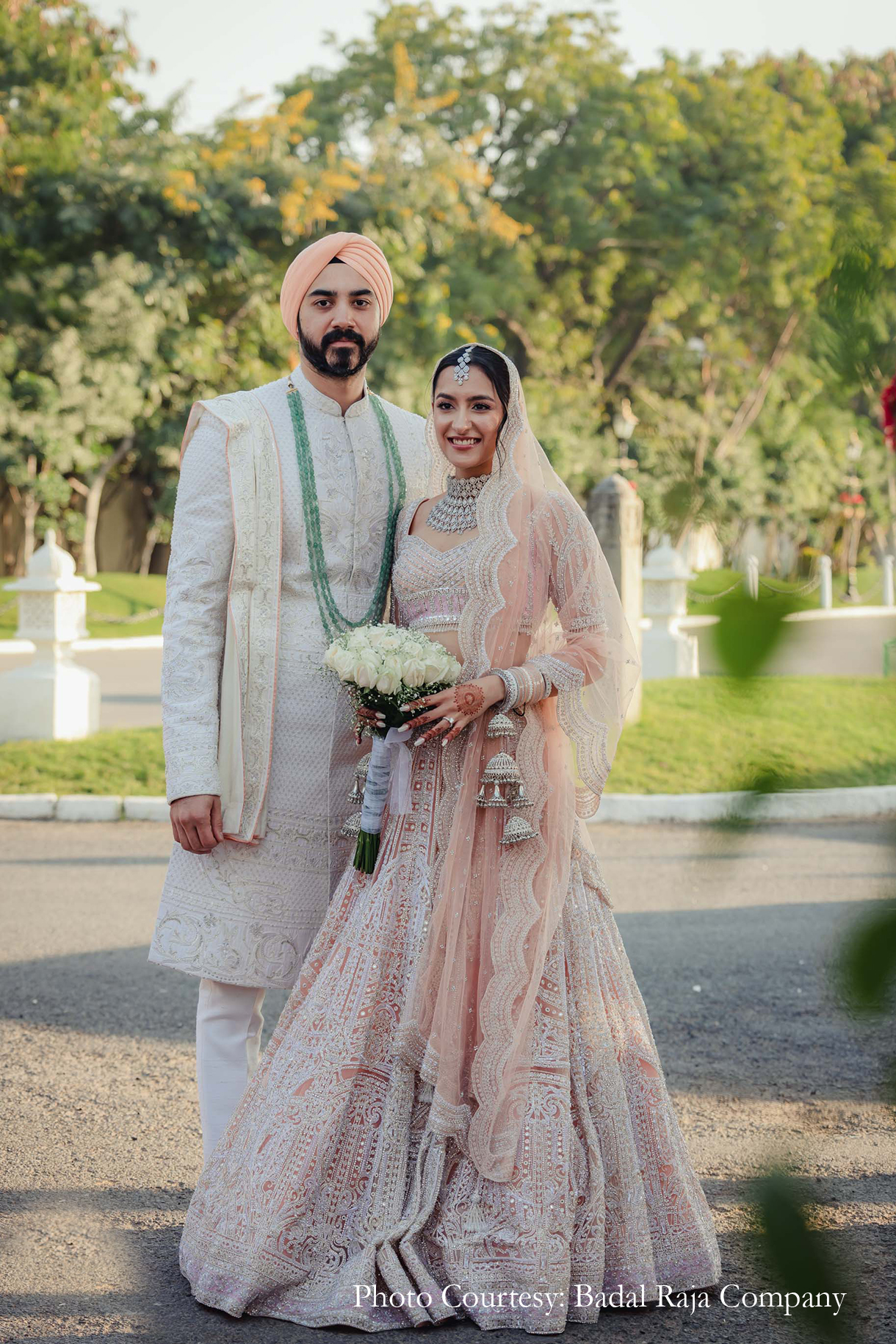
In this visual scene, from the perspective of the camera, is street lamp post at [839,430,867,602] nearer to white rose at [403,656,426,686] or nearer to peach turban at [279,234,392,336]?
white rose at [403,656,426,686]

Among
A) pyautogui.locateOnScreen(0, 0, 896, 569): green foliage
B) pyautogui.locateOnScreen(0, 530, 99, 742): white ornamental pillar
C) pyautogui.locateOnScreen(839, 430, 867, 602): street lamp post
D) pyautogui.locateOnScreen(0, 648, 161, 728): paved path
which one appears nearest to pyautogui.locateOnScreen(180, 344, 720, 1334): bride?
pyautogui.locateOnScreen(839, 430, 867, 602): street lamp post

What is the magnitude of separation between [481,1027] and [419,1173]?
12.3 inches

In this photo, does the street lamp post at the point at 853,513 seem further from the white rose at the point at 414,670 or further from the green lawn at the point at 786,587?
the white rose at the point at 414,670

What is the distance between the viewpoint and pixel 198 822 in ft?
9.69

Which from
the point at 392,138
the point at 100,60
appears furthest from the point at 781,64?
the point at 100,60

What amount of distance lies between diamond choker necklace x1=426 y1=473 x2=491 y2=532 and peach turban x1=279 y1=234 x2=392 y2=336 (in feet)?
1.46

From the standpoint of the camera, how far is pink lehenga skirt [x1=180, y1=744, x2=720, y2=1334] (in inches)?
102

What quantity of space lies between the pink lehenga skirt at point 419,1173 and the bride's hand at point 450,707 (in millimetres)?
289

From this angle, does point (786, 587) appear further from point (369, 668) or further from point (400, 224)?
point (400, 224)

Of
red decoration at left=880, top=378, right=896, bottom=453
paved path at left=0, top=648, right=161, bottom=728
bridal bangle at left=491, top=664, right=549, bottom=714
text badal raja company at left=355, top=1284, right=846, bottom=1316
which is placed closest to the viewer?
red decoration at left=880, top=378, right=896, bottom=453

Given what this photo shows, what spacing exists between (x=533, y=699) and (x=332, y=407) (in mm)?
892

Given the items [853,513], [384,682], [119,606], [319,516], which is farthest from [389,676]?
[119,606]

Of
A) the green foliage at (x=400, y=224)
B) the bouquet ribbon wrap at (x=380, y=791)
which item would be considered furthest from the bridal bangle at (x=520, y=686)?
the green foliage at (x=400, y=224)

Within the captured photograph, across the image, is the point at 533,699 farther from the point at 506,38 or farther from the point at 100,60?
the point at 506,38
